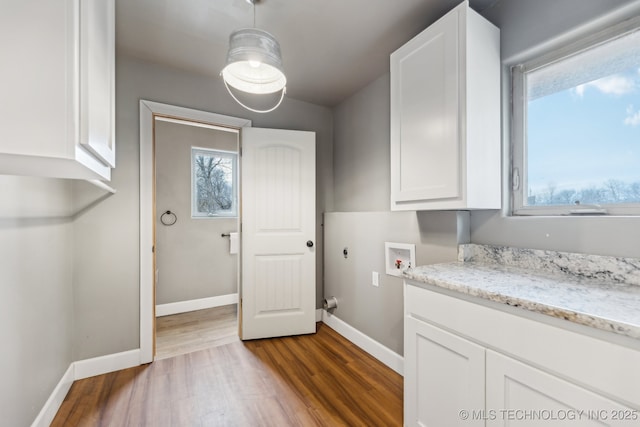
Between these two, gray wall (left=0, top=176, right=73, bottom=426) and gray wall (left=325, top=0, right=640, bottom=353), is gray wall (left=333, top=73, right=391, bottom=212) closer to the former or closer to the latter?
gray wall (left=325, top=0, right=640, bottom=353)

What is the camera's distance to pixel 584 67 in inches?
53.6

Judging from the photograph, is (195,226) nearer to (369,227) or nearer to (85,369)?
(85,369)

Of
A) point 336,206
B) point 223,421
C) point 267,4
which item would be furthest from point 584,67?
point 223,421

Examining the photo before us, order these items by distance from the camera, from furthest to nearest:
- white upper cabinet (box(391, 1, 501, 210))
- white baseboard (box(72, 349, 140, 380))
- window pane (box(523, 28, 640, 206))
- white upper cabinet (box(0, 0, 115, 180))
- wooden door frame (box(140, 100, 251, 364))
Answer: wooden door frame (box(140, 100, 251, 364)), white baseboard (box(72, 349, 140, 380)), white upper cabinet (box(391, 1, 501, 210)), window pane (box(523, 28, 640, 206)), white upper cabinet (box(0, 0, 115, 180))

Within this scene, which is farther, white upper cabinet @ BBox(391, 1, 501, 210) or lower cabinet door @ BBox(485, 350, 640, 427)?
white upper cabinet @ BBox(391, 1, 501, 210)

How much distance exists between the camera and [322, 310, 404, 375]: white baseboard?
83.2 inches

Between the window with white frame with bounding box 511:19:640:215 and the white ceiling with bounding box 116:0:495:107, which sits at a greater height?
the white ceiling with bounding box 116:0:495:107

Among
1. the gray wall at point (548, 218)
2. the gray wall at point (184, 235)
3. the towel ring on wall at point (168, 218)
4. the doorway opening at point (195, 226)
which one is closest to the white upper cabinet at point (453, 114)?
the gray wall at point (548, 218)

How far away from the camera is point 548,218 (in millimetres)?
1381

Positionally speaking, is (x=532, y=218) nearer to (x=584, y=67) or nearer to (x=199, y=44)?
(x=584, y=67)

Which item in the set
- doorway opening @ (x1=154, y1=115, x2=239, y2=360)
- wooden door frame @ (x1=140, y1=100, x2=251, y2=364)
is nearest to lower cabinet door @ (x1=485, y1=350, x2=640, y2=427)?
wooden door frame @ (x1=140, y1=100, x2=251, y2=364)

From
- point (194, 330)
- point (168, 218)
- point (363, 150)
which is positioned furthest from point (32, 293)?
point (363, 150)

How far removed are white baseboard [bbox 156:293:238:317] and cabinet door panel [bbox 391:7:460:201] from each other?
9.54ft

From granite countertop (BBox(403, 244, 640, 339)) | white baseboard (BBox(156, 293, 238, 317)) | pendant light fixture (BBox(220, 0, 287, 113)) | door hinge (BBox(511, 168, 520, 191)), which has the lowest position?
white baseboard (BBox(156, 293, 238, 317))
